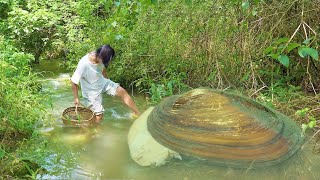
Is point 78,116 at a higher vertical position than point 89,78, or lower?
lower

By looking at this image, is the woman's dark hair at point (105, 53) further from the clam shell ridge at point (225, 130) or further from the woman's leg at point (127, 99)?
the clam shell ridge at point (225, 130)

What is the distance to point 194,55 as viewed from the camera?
6738 millimetres

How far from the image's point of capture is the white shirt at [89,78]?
5.52 m

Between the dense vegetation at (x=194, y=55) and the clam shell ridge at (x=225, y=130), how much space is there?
2.02ft

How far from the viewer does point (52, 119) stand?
5711 millimetres

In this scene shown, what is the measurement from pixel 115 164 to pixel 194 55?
2964mm

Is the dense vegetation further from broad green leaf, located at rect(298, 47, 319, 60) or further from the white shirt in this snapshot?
broad green leaf, located at rect(298, 47, 319, 60)

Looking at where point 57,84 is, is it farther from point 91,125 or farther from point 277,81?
point 277,81

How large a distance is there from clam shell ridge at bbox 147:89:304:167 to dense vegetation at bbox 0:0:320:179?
2.02 feet

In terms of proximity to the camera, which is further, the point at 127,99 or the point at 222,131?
the point at 127,99

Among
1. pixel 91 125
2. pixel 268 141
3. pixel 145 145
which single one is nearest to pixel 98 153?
pixel 145 145

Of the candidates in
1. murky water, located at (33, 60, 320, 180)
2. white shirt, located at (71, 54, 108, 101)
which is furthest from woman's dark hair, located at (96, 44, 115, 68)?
murky water, located at (33, 60, 320, 180)

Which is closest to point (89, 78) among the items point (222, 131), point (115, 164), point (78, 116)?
point (78, 116)

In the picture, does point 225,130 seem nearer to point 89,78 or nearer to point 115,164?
point 115,164
